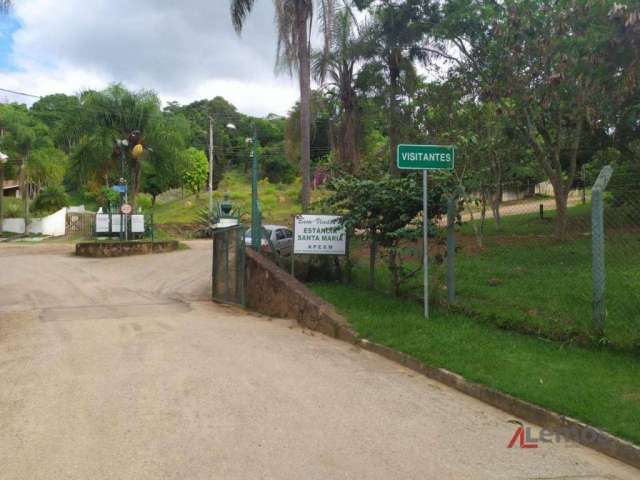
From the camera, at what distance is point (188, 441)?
15.0 feet

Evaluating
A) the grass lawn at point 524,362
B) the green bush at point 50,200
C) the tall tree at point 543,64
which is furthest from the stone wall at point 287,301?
the green bush at point 50,200

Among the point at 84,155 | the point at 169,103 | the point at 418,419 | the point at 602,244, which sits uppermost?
the point at 169,103

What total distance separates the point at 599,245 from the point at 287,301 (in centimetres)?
576

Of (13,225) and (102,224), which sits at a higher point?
(13,225)

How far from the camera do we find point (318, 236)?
1213 centimetres

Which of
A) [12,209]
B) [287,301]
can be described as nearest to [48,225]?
[12,209]

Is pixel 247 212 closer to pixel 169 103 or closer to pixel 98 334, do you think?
pixel 98 334

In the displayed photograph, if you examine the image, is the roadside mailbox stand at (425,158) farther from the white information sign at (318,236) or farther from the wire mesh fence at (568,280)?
the white information sign at (318,236)

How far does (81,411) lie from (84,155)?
30215mm

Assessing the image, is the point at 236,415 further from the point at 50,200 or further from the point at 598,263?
the point at 50,200

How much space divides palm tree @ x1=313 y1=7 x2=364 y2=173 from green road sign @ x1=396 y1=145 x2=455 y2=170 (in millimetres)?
11182

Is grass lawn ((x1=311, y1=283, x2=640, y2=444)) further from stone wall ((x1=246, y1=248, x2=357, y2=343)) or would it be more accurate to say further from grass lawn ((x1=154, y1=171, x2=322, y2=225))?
grass lawn ((x1=154, y1=171, x2=322, y2=225))

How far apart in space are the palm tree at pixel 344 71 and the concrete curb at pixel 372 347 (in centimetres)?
850

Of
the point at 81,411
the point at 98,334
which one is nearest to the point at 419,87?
the point at 98,334
